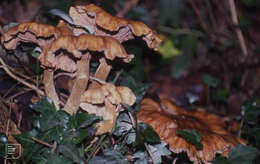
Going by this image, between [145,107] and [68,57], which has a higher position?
[68,57]

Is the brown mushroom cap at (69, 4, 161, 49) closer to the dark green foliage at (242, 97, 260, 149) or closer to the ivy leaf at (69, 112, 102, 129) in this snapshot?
the ivy leaf at (69, 112, 102, 129)

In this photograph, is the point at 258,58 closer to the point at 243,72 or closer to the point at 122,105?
the point at 243,72

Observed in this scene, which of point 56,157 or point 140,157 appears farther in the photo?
point 140,157

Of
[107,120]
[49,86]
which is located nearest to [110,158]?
[107,120]

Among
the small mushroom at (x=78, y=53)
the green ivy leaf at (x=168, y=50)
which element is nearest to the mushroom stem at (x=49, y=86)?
the small mushroom at (x=78, y=53)

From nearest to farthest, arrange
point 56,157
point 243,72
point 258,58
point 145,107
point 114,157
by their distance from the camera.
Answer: point 56,157 → point 114,157 → point 145,107 → point 243,72 → point 258,58

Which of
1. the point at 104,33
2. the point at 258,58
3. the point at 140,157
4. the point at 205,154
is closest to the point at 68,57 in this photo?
the point at 104,33

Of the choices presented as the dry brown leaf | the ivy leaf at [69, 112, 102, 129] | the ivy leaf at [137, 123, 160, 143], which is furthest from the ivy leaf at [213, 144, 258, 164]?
the ivy leaf at [69, 112, 102, 129]
